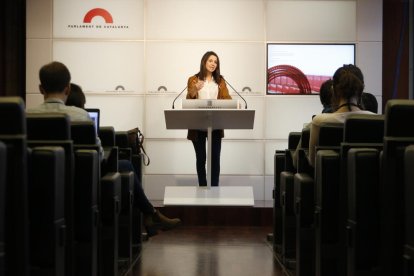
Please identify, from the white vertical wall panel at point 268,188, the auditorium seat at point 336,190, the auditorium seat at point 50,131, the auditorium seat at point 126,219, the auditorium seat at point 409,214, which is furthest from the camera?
the white vertical wall panel at point 268,188

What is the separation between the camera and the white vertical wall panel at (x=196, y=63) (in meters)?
6.61

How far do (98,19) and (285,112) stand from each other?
7.67 feet

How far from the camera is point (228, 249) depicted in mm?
4184

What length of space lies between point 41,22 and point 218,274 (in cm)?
432

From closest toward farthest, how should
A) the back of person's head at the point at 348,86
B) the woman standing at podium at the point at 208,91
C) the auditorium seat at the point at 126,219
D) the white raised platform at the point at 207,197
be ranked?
the back of person's head at the point at 348,86 < the auditorium seat at the point at 126,219 < the white raised platform at the point at 207,197 < the woman standing at podium at the point at 208,91

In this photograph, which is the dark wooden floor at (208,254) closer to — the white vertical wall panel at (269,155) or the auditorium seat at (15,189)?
the white vertical wall panel at (269,155)

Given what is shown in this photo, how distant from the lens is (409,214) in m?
1.72

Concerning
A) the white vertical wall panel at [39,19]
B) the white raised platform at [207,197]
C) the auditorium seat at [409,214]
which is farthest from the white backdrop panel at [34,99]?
the auditorium seat at [409,214]

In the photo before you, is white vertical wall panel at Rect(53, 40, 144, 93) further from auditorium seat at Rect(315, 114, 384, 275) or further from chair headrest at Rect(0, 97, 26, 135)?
chair headrest at Rect(0, 97, 26, 135)

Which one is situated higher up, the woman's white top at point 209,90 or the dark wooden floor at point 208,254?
the woman's white top at point 209,90

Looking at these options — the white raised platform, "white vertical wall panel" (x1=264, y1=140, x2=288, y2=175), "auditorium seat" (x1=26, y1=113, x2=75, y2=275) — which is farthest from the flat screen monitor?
"auditorium seat" (x1=26, y1=113, x2=75, y2=275)

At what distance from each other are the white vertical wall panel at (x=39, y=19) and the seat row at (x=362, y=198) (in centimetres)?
453

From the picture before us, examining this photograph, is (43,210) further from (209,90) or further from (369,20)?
(369,20)

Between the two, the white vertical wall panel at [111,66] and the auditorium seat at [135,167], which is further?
the white vertical wall panel at [111,66]
